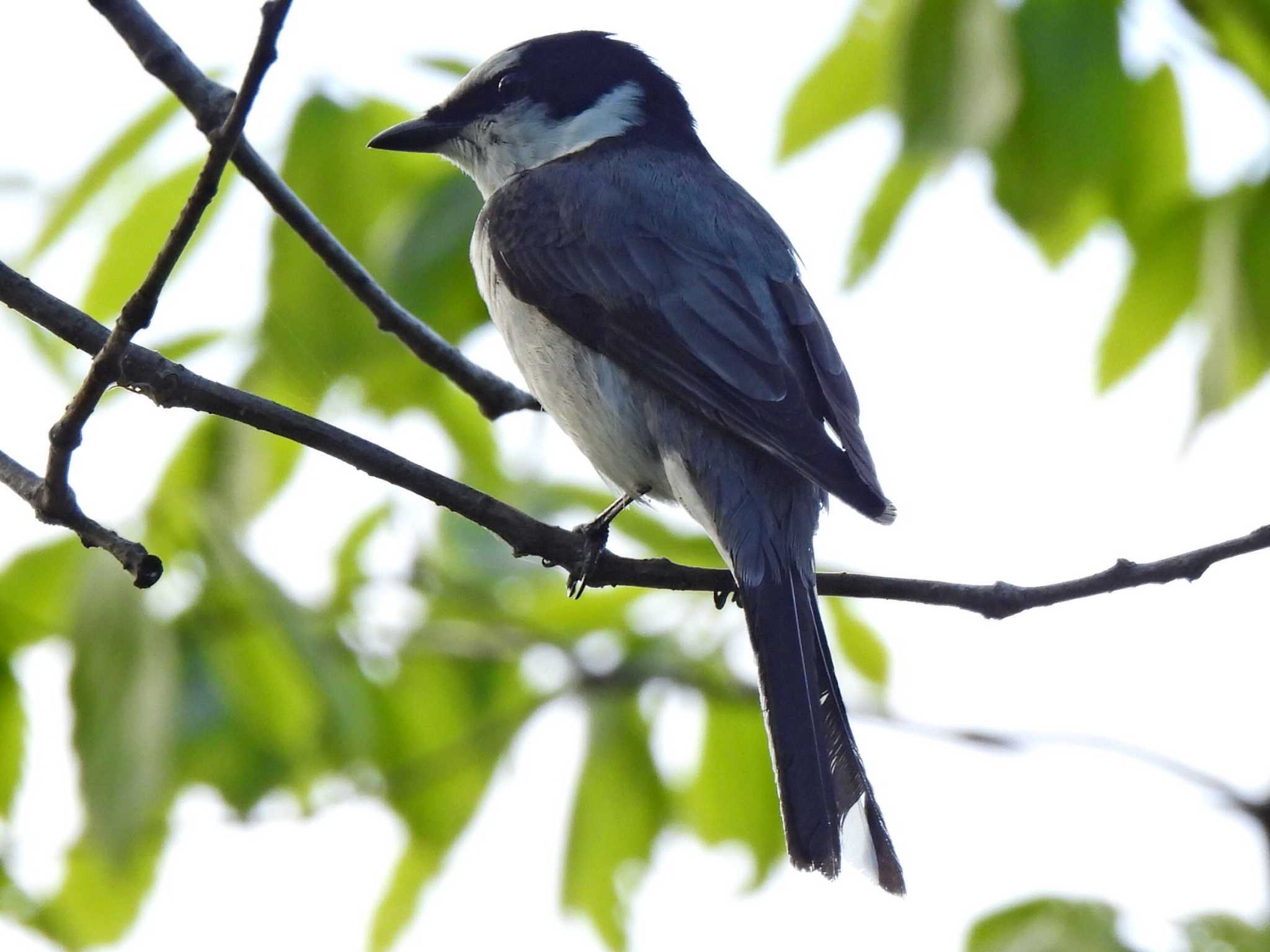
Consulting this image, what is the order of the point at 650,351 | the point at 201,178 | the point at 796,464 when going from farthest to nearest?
the point at 650,351 < the point at 796,464 < the point at 201,178

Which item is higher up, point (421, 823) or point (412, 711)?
point (412, 711)

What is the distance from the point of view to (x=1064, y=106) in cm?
323

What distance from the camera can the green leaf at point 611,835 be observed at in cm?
375

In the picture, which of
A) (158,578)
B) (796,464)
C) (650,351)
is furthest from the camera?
(650,351)

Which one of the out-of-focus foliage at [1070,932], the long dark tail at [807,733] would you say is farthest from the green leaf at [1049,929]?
the long dark tail at [807,733]

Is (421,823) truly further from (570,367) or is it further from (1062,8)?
(1062,8)

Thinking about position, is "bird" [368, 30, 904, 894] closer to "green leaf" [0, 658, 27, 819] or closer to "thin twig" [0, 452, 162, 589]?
"thin twig" [0, 452, 162, 589]

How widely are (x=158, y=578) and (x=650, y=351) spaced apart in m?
1.31

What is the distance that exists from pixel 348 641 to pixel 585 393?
96cm

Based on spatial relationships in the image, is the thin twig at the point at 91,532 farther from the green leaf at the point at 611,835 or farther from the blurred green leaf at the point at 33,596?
the green leaf at the point at 611,835

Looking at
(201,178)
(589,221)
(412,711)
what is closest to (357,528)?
(412,711)

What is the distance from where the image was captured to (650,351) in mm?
3355

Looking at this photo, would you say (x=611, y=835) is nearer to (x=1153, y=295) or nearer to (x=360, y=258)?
(x=360, y=258)

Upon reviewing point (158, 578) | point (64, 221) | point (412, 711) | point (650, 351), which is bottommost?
point (158, 578)
